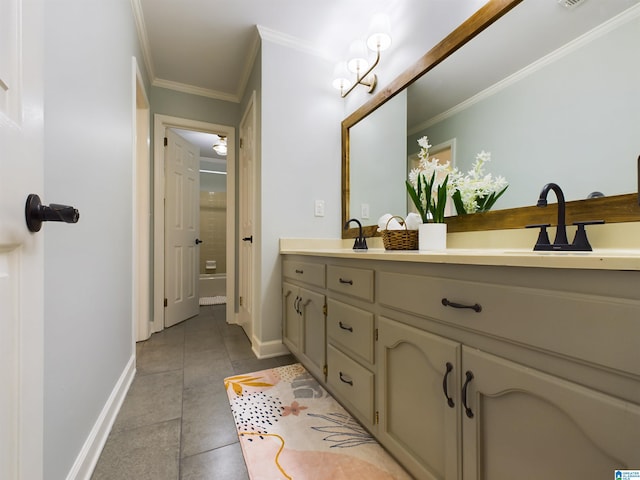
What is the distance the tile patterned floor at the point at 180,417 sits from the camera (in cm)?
104

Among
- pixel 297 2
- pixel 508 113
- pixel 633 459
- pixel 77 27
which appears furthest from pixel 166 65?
pixel 633 459

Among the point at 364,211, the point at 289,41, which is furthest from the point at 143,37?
the point at 364,211

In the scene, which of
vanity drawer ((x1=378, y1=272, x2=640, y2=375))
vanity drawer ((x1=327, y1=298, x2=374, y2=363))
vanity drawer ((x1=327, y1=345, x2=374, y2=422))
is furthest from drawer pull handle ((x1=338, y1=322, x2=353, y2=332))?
vanity drawer ((x1=378, y1=272, x2=640, y2=375))

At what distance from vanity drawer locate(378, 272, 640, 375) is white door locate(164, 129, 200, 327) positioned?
273 cm

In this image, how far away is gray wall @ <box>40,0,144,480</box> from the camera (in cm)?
82

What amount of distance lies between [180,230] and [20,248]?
279 centimetres

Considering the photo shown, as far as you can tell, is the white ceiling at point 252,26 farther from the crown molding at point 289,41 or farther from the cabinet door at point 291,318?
the cabinet door at point 291,318

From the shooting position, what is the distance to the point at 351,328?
1.23 meters

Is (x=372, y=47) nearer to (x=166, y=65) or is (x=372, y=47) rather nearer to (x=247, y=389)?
(x=166, y=65)

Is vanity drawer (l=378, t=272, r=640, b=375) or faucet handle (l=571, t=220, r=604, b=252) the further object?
faucet handle (l=571, t=220, r=604, b=252)

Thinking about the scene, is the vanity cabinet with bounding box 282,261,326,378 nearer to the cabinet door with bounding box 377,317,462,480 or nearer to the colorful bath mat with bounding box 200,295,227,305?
the cabinet door with bounding box 377,317,462,480

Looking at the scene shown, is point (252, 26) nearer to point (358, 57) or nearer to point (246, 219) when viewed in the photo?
point (358, 57)

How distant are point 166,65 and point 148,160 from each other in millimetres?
872

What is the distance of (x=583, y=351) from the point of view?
20.8 inches
